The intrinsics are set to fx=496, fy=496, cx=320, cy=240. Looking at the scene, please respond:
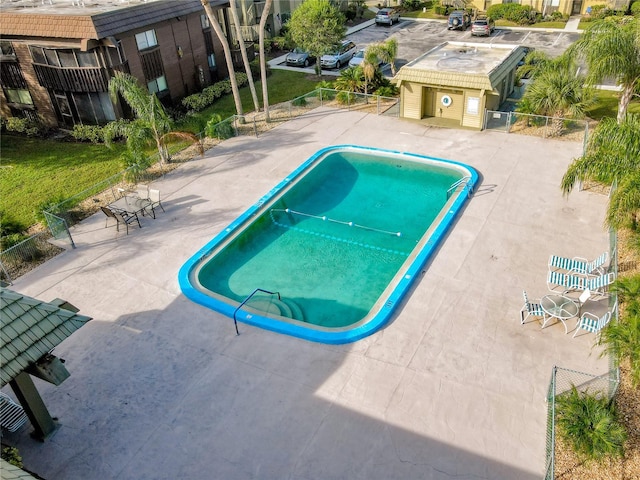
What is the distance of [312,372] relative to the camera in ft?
41.5

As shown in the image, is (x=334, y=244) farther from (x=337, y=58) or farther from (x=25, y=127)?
(x=337, y=58)

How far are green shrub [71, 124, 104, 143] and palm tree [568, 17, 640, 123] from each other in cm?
2393

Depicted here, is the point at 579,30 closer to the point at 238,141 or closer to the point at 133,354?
the point at 238,141

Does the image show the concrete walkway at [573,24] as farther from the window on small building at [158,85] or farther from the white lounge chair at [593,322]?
the white lounge chair at [593,322]

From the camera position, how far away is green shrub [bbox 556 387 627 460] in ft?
32.1

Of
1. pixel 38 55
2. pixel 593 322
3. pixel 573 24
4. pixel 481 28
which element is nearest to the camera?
pixel 593 322

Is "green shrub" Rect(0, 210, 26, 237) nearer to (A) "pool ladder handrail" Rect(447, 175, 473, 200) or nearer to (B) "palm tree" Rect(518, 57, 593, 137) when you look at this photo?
(A) "pool ladder handrail" Rect(447, 175, 473, 200)

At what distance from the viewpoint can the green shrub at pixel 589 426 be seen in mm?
9789

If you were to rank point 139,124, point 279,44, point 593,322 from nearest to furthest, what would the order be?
→ point 593,322
point 139,124
point 279,44

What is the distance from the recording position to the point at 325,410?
11.6 metres

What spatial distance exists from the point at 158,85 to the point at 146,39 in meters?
2.60

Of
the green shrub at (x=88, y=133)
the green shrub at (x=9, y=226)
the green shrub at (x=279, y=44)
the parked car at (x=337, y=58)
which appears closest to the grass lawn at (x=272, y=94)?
the parked car at (x=337, y=58)

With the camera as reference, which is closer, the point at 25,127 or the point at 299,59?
the point at 25,127

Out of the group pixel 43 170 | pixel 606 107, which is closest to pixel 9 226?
pixel 43 170
